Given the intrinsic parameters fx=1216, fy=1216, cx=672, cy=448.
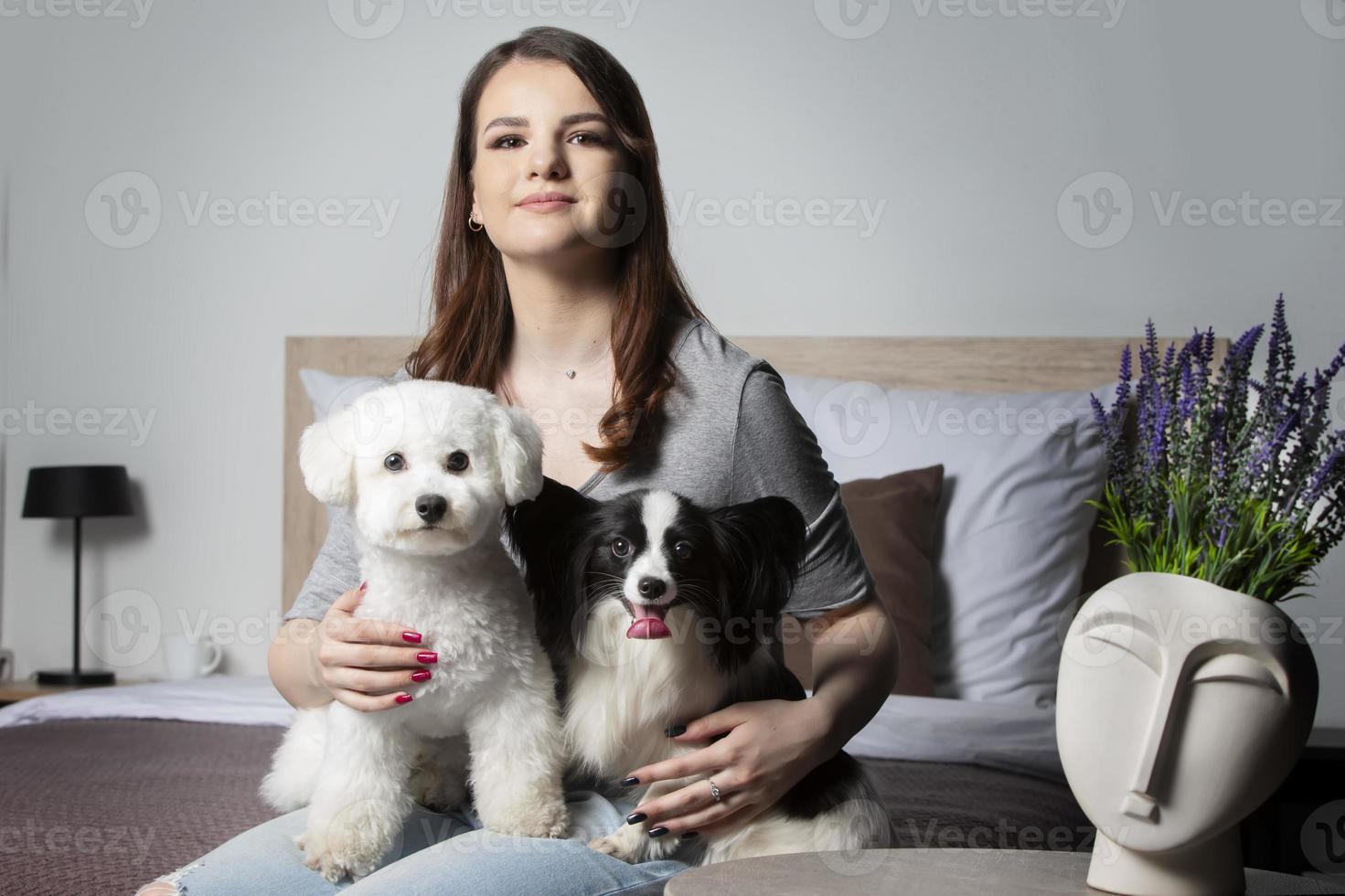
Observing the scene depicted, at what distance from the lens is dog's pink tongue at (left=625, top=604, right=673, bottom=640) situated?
4.24 ft

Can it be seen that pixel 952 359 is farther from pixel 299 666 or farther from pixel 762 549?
pixel 299 666

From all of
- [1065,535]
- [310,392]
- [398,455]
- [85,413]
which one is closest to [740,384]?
[398,455]

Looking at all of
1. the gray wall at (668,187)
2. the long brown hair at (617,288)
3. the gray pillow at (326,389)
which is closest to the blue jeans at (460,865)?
the long brown hair at (617,288)

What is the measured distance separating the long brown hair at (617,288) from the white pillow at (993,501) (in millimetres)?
1460

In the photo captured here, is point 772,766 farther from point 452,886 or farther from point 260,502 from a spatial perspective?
point 260,502

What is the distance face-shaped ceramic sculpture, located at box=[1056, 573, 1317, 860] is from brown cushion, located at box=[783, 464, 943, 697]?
5.28 feet

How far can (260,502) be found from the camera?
→ 12.7ft

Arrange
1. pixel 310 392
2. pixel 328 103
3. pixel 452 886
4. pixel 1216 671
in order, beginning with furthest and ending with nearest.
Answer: pixel 328 103
pixel 310 392
pixel 452 886
pixel 1216 671

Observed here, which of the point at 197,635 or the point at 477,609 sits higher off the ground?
the point at 477,609

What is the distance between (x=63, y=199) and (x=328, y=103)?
96cm

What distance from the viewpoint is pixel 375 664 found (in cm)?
130

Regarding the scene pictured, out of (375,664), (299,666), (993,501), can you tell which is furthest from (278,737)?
(993,501)

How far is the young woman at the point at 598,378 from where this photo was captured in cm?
142

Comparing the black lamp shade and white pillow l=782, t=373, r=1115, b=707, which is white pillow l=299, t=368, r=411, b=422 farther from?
white pillow l=782, t=373, r=1115, b=707
